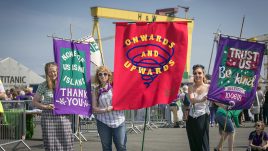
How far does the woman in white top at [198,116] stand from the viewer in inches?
251

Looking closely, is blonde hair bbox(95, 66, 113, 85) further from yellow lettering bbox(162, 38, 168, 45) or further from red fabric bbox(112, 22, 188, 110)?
yellow lettering bbox(162, 38, 168, 45)

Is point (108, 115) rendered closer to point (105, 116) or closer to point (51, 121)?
point (105, 116)

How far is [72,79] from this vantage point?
20.1 feet

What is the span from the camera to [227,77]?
6605mm

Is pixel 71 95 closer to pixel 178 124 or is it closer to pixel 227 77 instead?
pixel 227 77

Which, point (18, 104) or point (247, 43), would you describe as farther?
point (18, 104)

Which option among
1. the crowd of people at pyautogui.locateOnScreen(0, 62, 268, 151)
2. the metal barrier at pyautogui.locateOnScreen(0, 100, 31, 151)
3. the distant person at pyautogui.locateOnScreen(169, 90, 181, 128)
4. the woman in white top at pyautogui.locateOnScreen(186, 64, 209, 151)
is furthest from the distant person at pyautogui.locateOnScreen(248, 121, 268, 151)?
the distant person at pyautogui.locateOnScreen(169, 90, 181, 128)

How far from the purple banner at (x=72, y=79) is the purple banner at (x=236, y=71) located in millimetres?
1935

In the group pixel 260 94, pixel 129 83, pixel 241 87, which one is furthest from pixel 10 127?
pixel 260 94

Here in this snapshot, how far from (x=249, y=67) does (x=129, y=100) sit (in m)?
2.11

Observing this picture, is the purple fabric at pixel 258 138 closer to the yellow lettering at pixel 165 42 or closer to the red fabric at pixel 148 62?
the red fabric at pixel 148 62

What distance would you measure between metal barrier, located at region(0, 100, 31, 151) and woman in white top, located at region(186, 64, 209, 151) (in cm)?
500

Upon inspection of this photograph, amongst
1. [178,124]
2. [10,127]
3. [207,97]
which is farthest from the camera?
[178,124]

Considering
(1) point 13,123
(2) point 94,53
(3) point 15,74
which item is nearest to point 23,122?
(1) point 13,123
